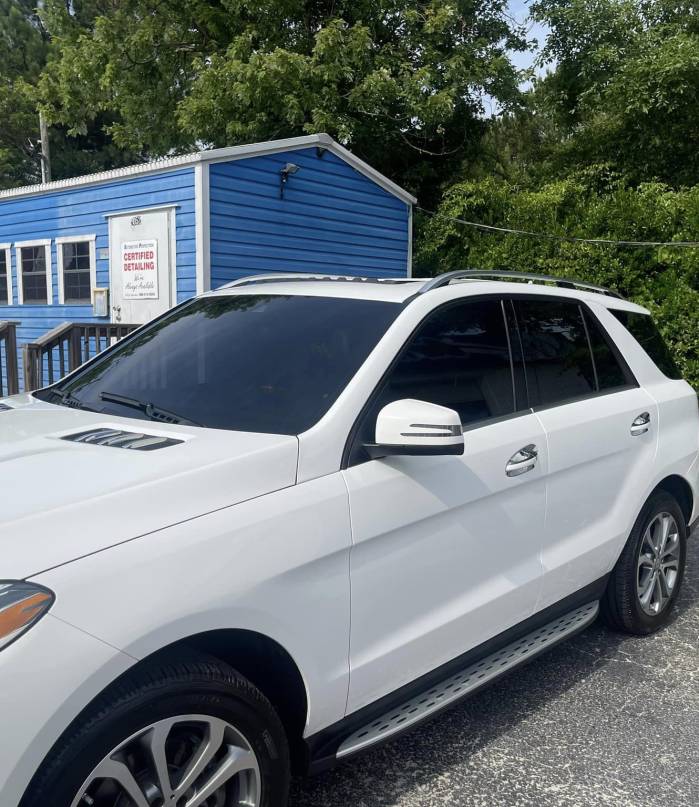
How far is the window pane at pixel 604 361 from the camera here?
12.0ft

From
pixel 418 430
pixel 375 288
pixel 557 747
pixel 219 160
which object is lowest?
pixel 557 747

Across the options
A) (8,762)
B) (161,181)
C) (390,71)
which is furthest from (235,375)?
(390,71)

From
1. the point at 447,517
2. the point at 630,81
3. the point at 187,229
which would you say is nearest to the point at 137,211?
the point at 187,229

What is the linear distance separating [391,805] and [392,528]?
0.96 metres

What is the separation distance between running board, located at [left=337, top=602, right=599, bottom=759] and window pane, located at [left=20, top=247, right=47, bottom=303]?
11.4 m

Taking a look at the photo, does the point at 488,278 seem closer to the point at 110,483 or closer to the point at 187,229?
the point at 110,483

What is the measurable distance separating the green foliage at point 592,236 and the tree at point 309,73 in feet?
11.8

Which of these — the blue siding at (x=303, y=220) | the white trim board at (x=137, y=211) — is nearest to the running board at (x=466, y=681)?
the blue siding at (x=303, y=220)

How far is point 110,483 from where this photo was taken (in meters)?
1.96

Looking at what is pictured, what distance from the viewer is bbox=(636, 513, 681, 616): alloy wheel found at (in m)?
3.81

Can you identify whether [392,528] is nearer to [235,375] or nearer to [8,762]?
[235,375]

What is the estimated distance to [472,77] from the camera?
17.3m

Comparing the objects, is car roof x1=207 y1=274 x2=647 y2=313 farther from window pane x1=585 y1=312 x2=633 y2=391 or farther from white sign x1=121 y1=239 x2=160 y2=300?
white sign x1=121 y1=239 x2=160 y2=300

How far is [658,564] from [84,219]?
10.3m
